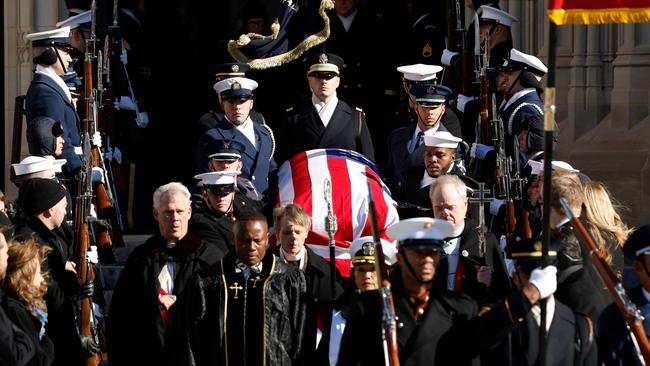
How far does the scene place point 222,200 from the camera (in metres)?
13.1

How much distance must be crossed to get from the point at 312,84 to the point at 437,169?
1848 mm

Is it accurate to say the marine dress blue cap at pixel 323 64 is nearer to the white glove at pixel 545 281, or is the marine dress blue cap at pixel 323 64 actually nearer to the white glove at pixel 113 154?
the white glove at pixel 113 154

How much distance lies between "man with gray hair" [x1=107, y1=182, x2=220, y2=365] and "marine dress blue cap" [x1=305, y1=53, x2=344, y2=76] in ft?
9.65

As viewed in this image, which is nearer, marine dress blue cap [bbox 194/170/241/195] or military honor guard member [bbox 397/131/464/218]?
marine dress blue cap [bbox 194/170/241/195]

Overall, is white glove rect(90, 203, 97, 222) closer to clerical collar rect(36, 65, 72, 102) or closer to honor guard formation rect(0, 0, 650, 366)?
honor guard formation rect(0, 0, 650, 366)

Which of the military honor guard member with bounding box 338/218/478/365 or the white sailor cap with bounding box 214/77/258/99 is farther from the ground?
the white sailor cap with bounding box 214/77/258/99

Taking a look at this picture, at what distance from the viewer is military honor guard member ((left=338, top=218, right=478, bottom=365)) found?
9953 millimetres

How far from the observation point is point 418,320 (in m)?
10.0

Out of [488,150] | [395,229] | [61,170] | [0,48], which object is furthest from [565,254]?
[0,48]

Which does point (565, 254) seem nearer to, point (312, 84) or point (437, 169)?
point (437, 169)

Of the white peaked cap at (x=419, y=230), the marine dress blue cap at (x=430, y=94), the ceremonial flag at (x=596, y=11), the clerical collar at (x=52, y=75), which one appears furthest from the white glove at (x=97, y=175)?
the ceremonial flag at (x=596, y=11)

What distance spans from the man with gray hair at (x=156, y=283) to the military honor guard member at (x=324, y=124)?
9.22ft

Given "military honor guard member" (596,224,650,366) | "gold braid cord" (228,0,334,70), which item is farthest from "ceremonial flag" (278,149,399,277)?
"gold braid cord" (228,0,334,70)

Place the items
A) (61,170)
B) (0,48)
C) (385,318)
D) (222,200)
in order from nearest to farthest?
1. (385,318)
2. (222,200)
3. (61,170)
4. (0,48)
